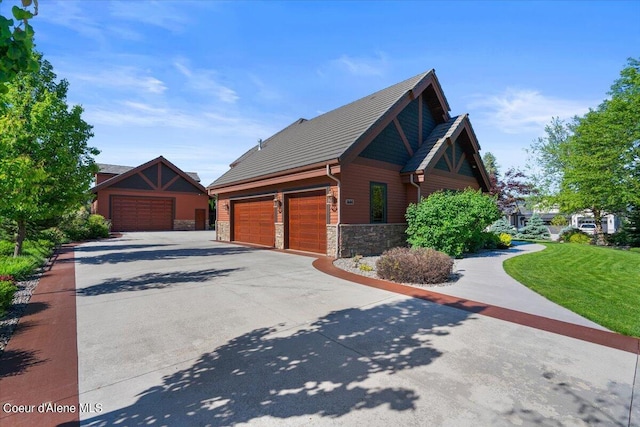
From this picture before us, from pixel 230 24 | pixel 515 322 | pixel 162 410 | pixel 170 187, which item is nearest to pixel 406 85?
pixel 230 24

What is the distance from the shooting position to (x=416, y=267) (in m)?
7.24

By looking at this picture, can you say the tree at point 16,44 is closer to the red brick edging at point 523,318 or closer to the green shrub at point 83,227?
the red brick edging at point 523,318

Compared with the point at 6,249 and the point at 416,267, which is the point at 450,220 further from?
the point at 6,249

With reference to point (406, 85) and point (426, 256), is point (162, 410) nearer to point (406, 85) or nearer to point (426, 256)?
point (426, 256)

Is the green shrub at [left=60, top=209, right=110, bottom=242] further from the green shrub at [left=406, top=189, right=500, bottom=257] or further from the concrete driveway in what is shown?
the green shrub at [left=406, top=189, right=500, bottom=257]

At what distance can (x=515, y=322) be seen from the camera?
4.60 meters

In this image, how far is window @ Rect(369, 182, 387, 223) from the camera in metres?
12.2

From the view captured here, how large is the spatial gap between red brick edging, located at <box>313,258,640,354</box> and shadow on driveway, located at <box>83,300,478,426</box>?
947 mm

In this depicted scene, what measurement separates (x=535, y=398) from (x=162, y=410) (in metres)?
3.34

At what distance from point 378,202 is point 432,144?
440cm

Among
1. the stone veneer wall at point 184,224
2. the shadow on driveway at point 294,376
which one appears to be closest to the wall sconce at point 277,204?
the shadow on driveway at point 294,376

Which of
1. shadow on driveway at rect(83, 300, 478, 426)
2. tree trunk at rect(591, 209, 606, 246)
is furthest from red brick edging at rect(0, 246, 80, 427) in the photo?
tree trunk at rect(591, 209, 606, 246)

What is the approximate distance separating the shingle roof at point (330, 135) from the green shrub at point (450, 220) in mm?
3918

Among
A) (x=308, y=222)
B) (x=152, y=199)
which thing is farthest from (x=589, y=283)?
(x=152, y=199)
